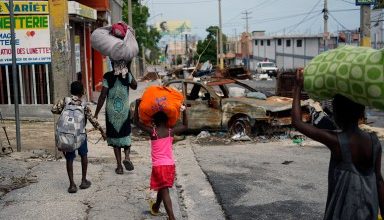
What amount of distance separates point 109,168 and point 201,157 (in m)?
2.28

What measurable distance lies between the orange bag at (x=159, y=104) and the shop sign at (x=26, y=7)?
902 cm

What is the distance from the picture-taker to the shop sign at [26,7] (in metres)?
13.4

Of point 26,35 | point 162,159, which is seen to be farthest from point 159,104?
point 26,35

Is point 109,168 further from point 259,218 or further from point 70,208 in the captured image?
point 259,218

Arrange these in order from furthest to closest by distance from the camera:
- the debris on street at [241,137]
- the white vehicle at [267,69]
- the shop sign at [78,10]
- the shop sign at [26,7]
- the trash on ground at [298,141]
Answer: the white vehicle at [267,69] < the shop sign at [78,10] < the shop sign at [26,7] < the debris on street at [241,137] < the trash on ground at [298,141]

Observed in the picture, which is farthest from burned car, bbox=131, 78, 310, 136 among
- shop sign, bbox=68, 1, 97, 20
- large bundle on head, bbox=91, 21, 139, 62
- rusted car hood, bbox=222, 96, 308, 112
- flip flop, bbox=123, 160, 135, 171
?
large bundle on head, bbox=91, 21, 139, 62

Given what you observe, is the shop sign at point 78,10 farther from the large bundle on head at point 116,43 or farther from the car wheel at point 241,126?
the large bundle on head at point 116,43

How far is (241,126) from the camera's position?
39.7 ft

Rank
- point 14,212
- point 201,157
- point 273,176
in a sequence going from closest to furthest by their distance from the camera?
point 14,212 < point 273,176 < point 201,157

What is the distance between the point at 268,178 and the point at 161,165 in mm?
2993

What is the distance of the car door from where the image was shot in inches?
487

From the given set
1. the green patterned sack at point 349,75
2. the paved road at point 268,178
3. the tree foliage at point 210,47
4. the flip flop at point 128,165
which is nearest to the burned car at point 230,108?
the paved road at point 268,178

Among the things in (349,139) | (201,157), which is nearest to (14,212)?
(349,139)

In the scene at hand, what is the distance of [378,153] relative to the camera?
11.2ft
